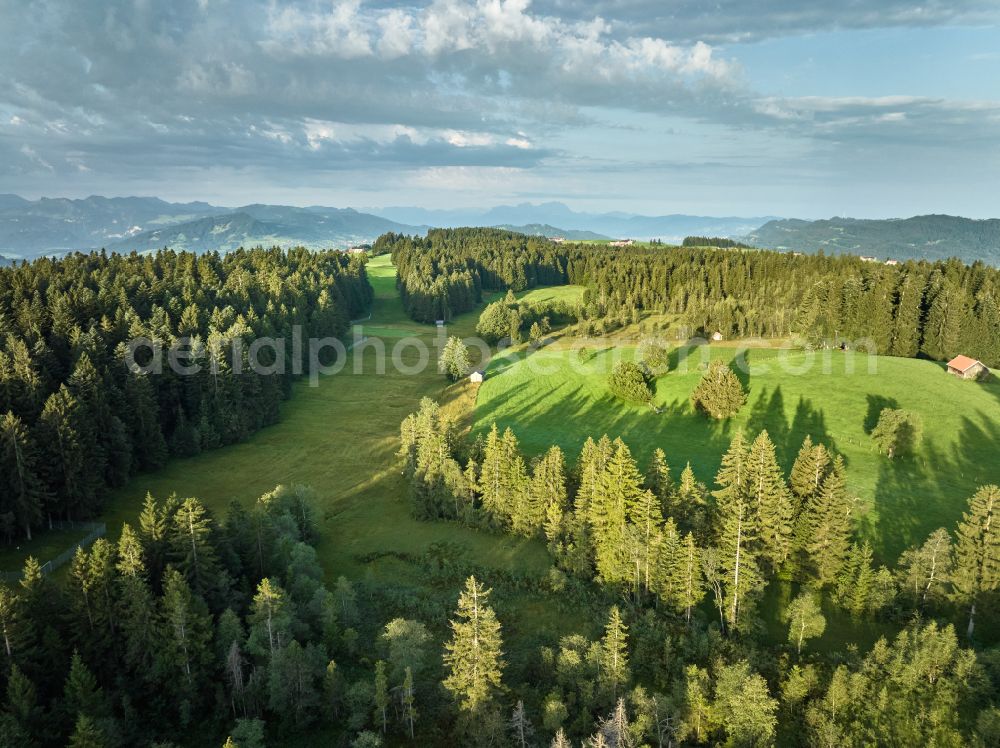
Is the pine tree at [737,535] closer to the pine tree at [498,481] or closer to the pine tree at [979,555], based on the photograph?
the pine tree at [979,555]

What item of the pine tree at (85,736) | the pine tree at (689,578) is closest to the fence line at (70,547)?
the pine tree at (85,736)

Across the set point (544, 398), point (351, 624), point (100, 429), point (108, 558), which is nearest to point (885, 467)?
point (544, 398)

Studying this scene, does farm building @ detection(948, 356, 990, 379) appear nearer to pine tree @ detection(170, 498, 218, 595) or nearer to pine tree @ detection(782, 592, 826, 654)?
pine tree @ detection(782, 592, 826, 654)

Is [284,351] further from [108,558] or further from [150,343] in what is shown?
[108,558]

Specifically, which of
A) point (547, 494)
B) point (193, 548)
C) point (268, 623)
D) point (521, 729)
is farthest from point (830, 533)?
point (193, 548)

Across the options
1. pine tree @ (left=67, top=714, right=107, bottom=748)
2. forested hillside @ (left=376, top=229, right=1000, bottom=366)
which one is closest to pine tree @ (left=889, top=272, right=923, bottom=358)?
forested hillside @ (left=376, top=229, right=1000, bottom=366)

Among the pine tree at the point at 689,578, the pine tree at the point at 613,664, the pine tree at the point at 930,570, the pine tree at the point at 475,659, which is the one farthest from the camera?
the pine tree at the point at 689,578
